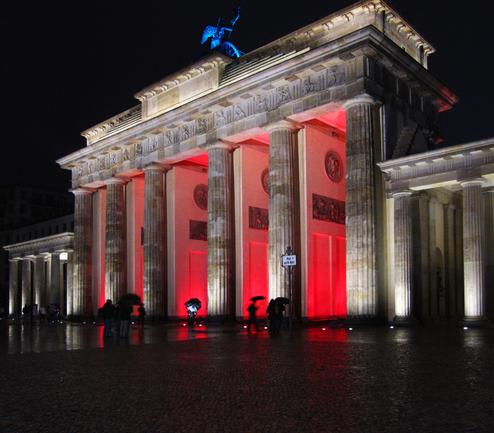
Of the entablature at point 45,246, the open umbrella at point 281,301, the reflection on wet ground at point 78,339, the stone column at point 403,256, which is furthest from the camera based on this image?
the entablature at point 45,246

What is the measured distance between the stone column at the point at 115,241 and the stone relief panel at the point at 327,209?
17150mm

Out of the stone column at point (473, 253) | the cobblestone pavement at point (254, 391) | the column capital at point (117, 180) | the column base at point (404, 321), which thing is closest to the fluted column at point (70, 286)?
the column capital at point (117, 180)

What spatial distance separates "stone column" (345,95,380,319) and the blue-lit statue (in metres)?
12.8

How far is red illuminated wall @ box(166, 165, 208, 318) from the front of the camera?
→ 42.0 meters

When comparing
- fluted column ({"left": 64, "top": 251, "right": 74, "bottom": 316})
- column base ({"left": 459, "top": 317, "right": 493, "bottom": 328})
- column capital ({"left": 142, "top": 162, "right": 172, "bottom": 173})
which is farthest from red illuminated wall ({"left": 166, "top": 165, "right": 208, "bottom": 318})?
column base ({"left": 459, "top": 317, "right": 493, "bottom": 328})

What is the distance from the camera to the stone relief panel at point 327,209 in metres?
34.8

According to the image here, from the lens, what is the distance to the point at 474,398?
805 cm

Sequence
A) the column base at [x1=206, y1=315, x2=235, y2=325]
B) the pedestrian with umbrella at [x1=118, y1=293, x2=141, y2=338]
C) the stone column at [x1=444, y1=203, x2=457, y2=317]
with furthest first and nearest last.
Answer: the column base at [x1=206, y1=315, x2=235, y2=325]
the stone column at [x1=444, y1=203, x2=457, y2=317]
the pedestrian with umbrella at [x1=118, y1=293, x2=141, y2=338]

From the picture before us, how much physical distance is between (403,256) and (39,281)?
4409cm

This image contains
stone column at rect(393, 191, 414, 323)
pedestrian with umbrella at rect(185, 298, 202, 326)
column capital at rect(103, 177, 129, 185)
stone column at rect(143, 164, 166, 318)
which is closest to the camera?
stone column at rect(393, 191, 414, 323)

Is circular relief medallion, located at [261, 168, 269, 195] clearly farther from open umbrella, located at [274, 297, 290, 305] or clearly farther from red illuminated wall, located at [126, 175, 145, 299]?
open umbrella, located at [274, 297, 290, 305]

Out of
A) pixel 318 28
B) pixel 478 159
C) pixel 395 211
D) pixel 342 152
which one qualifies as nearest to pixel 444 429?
pixel 478 159

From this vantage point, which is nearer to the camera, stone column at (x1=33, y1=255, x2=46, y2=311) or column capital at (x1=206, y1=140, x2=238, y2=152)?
column capital at (x1=206, y1=140, x2=238, y2=152)

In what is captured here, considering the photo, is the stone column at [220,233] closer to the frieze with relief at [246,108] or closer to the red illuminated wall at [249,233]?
the red illuminated wall at [249,233]
